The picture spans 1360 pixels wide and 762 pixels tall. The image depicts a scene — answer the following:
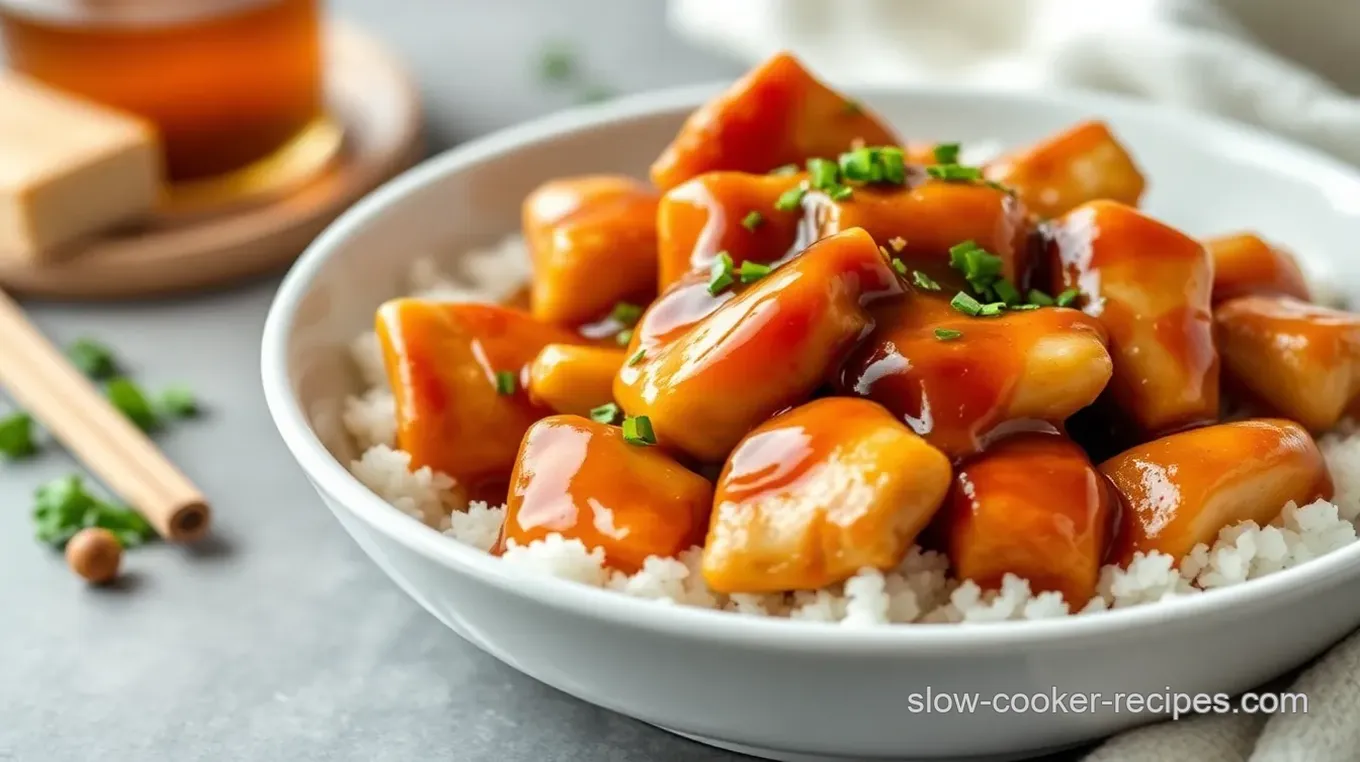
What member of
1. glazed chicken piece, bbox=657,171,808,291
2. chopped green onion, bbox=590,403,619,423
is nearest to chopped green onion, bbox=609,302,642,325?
glazed chicken piece, bbox=657,171,808,291

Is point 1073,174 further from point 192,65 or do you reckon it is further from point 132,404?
point 192,65

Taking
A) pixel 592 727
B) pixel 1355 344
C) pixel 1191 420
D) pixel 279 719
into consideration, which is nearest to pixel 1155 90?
pixel 1355 344

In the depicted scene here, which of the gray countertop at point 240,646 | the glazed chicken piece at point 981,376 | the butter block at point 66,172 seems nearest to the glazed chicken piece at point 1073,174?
the glazed chicken piece at point 981,376

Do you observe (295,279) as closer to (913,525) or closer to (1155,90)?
(913,525)

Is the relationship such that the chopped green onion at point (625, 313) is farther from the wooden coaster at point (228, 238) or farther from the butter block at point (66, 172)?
the butter block at point (66, 172)

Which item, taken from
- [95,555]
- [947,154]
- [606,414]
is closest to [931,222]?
[947,154]
